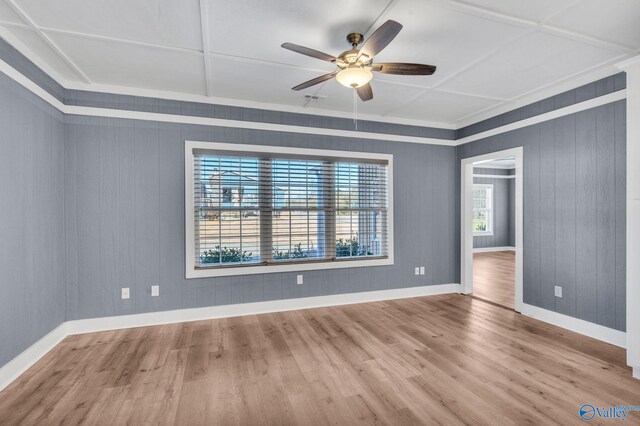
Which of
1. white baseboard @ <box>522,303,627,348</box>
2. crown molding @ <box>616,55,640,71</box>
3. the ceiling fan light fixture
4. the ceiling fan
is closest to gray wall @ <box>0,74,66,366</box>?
the ceiling fan

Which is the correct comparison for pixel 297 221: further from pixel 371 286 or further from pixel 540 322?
pixel 540 322

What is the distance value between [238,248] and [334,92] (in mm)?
2283

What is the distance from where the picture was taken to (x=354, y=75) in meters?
2.22

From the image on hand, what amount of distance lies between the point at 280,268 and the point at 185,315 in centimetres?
126

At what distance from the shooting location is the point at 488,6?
2057mm

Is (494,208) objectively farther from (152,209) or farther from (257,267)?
(152,209)

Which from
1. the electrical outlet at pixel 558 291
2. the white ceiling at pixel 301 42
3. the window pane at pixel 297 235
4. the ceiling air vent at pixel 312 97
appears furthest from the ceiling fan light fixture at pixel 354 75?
the electrical outlet at pixel 558 291

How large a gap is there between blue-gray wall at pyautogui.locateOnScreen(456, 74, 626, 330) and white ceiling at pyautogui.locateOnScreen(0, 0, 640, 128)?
1.58ft

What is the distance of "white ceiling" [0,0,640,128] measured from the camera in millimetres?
2078

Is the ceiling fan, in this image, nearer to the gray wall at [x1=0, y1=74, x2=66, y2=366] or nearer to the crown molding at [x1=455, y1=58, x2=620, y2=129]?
the crown molding at [x1=455, y1=58, x2=620, y2=129]

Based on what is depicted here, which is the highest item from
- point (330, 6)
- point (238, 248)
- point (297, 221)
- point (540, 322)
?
point (330, 6)

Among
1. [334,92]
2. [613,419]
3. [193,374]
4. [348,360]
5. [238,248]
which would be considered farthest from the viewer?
[238,248]

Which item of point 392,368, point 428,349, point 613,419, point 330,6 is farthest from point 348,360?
point 330,6

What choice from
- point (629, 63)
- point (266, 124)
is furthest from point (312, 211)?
point (629, 63)
